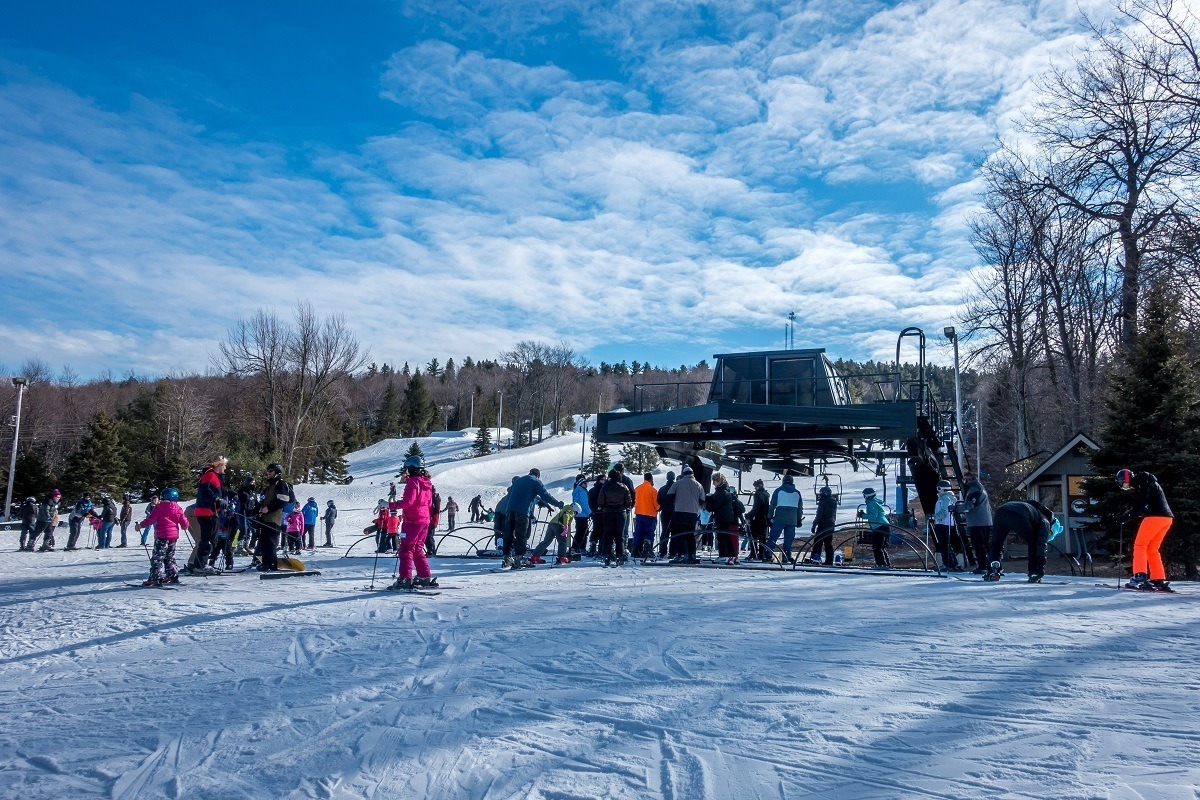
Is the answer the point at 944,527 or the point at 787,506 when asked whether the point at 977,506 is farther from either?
the point at 787,506

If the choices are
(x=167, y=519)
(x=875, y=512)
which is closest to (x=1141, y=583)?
(x=875, y=512)

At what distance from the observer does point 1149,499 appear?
1016cm

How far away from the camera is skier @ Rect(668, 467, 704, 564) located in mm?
13875

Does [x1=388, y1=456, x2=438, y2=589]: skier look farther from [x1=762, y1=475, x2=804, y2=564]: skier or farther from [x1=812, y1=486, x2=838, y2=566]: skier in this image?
[x1=812, y1=486, x2=838, y2=566]: skier

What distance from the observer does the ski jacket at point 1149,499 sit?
10.1 m

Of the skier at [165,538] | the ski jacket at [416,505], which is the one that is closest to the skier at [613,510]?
the ski jacket at [416,505]

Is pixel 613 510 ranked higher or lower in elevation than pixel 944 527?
higher

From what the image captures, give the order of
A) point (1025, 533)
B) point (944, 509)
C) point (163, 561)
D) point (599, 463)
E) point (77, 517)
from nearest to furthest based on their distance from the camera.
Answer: point (163, 561), point (1025, 533), point (944, 509), point (77, 517), point (599, 463)

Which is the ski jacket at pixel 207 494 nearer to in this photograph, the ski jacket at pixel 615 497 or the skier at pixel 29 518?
the ski jacket at pixel 615 497

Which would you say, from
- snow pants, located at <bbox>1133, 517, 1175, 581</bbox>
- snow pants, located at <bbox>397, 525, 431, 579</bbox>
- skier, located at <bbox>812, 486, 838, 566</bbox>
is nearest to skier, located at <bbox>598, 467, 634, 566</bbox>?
skier, located at <bbox>812, 486, 838, 566</bbox>

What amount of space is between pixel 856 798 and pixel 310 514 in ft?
69.8

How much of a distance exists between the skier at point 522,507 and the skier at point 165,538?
4.83 meters

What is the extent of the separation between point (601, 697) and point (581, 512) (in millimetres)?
11007

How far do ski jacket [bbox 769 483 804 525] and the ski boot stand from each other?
5.35m
